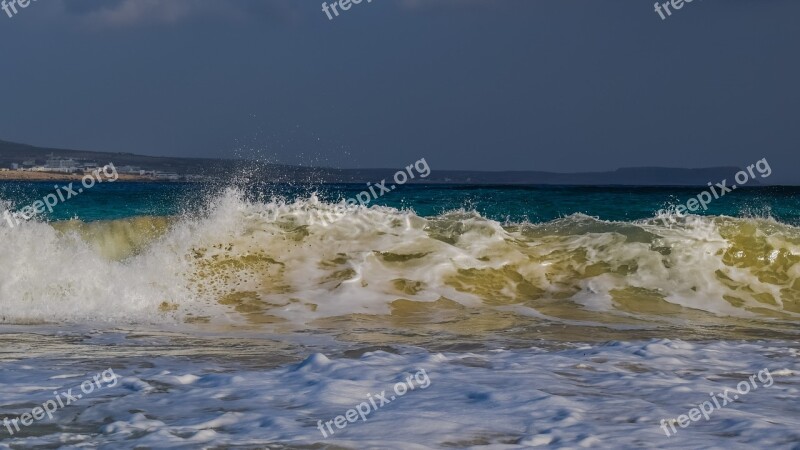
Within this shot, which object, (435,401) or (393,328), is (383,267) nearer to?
(393,328)

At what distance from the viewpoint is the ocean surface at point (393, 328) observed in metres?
5.18

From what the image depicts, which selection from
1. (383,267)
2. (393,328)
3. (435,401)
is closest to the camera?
(435,401)

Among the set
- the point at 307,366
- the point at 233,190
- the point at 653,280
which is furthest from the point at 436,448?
the point at 233,190

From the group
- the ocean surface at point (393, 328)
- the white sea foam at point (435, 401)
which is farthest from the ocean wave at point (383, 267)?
the white sea foam at point (435, 401)

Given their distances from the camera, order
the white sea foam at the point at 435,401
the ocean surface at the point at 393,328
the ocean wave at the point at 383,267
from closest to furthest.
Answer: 1. the white sea foam at the point at 435,401
2. the ocean surface at the point at 393,328
3. the ocean wave at the point at 383,267

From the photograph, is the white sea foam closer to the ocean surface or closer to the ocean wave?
the ocean surface

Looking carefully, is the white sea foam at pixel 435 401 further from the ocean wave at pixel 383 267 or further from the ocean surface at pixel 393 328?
the ocean wave at pixel 383 267

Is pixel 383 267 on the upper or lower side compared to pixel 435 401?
upper

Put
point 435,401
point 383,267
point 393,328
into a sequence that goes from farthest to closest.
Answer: point 383,267
point 393,328
point 435,401

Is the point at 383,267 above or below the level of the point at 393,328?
above

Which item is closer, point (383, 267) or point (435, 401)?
point (435, 401)

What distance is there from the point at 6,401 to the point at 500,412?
2998 millimetres

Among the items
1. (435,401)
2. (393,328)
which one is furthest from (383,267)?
(435,401)

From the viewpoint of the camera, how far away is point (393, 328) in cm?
955
